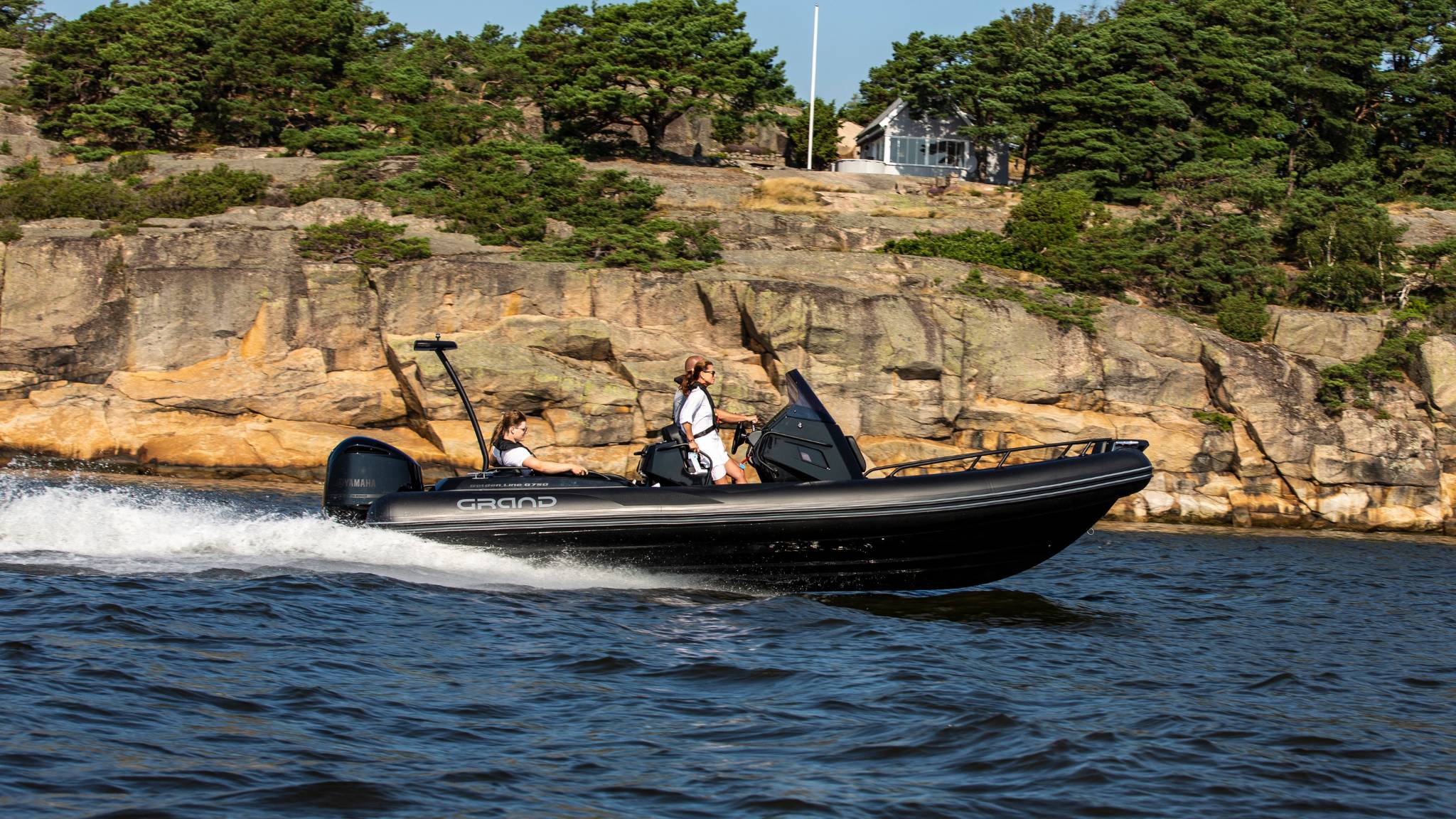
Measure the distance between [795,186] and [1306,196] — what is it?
12.4m

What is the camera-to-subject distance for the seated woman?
9.37m

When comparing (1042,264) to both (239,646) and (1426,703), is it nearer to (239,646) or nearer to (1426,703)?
(1426,703)

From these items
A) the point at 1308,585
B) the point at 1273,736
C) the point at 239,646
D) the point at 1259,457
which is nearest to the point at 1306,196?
the point at 1259,457

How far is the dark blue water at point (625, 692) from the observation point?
498 cm

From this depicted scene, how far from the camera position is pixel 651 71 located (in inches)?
1425

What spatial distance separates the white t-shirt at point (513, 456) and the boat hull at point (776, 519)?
0.29 meters

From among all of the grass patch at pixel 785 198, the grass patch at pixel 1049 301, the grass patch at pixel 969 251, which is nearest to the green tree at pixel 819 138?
the grass patch at pixel 785 198

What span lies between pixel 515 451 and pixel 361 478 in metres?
1.19

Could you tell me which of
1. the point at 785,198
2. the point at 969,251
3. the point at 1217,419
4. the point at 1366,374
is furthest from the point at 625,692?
the point at 785,198

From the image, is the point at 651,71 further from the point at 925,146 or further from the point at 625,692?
the point at 625,692

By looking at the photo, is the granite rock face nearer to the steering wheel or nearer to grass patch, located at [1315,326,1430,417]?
grass patch, located at [1315,326,1430,417]

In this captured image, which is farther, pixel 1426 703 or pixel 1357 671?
pixel 1357 671

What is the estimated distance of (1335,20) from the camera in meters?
38.3

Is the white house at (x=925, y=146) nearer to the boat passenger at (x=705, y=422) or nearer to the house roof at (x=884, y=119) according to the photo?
the house roof at (x=884, y=119)
